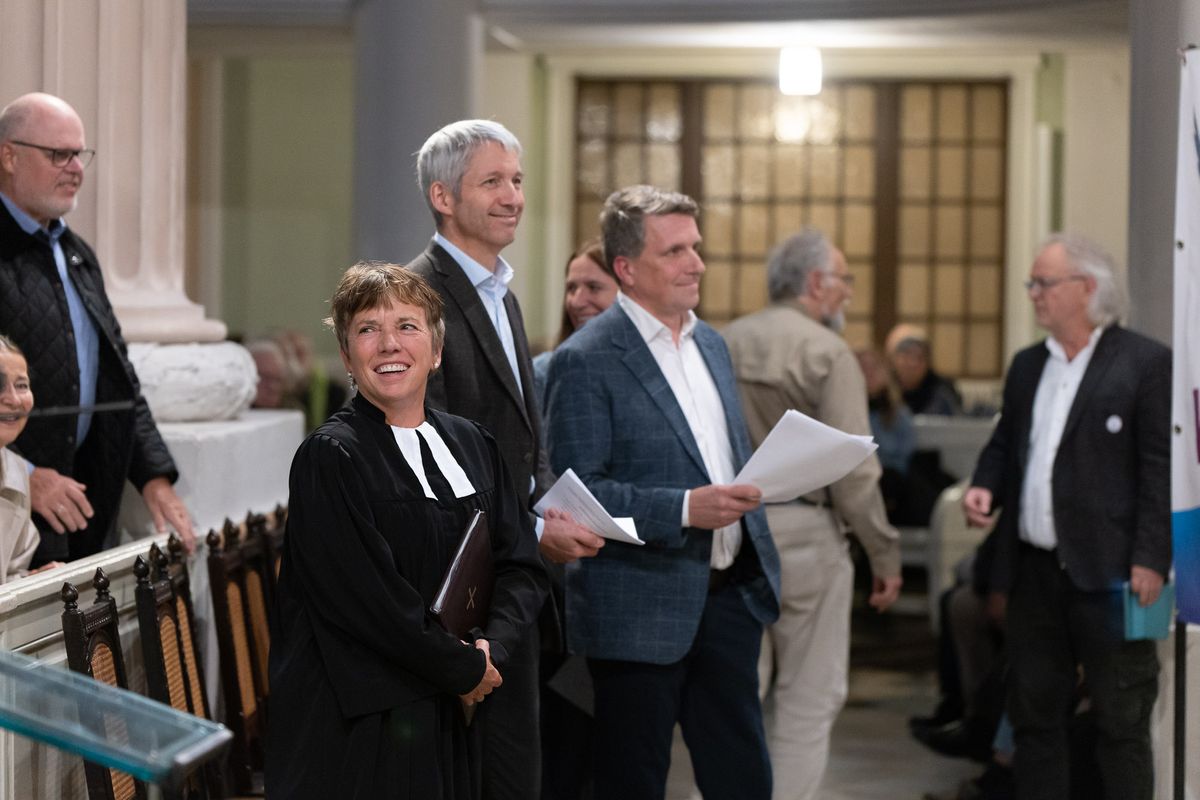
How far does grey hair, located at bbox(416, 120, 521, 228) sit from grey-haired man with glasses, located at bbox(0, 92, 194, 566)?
0.86 metres

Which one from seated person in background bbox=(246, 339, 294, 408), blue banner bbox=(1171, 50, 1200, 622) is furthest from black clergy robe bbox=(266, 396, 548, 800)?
seated person in background bbox=(246, 339, 294, 408)

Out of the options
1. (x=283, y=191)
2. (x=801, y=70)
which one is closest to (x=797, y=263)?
(x=801, y=70)

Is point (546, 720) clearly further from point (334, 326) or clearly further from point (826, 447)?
point (334, 326)

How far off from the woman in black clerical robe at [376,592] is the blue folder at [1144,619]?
206 centimetres

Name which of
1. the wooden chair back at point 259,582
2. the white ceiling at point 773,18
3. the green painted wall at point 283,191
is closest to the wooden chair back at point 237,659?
the wooden chair back at point 259,582

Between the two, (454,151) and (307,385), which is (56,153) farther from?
(307,385)

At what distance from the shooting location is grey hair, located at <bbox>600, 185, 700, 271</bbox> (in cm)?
343

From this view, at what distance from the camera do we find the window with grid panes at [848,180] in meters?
11.5

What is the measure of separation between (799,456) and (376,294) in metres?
1.05

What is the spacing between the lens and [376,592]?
2.32 metres

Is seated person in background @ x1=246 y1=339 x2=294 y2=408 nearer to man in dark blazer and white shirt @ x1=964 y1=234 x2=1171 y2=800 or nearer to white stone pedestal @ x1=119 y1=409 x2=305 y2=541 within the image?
white stone pedestal @ x1=119 y1=409 x2=305 y2=541

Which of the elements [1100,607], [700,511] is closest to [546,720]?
[700,511]

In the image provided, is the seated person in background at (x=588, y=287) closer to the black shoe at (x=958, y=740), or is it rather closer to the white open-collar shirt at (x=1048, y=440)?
the white open-collar shirt at (x=1048, y=440)

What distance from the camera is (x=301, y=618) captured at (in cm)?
240
